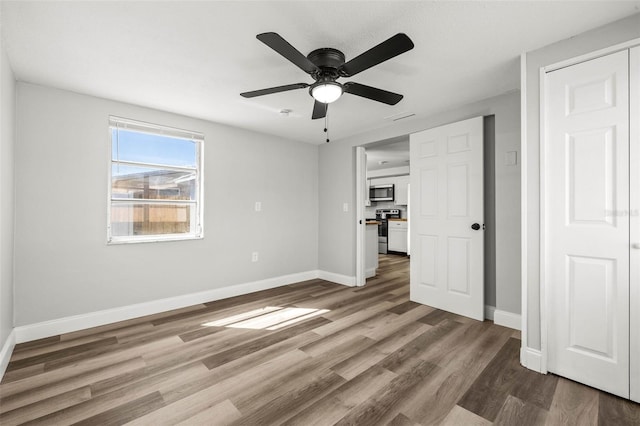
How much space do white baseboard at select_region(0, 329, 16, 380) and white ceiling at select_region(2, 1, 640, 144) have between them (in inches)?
87.9

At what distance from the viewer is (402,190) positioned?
322 inches

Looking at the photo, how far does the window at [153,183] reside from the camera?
3.09m

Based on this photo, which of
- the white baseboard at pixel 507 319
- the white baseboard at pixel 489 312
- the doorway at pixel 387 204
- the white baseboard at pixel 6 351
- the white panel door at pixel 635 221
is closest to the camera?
the white panel door at pixel 635 221

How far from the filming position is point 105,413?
1.65 meters

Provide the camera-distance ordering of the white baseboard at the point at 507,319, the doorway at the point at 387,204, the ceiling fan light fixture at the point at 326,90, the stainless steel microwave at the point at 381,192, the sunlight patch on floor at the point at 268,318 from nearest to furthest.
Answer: the ceiling fan light fixture at the point at 326,90 → the white baseboard at the point at 507,319 → the sunlight patch on floor at the point at 268,318 → the doorway at the point at 387,204 → the stainless steel microwave at the point at 381,192

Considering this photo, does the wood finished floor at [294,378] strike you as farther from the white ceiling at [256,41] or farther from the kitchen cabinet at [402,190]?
the kitchen cabinet at [402,190]

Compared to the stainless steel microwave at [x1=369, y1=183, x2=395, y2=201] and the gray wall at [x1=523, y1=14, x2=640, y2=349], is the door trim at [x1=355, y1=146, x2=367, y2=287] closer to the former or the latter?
the gray wall at [x1=523, y1=14, x2=640, y2=349]

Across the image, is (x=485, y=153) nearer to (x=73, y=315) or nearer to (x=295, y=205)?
(x=295, y=205)

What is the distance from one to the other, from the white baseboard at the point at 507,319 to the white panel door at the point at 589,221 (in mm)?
767

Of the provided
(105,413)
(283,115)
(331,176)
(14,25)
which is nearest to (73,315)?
(105,413)

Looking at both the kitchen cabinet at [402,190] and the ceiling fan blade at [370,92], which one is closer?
the ceiling fan blade at [370,92]

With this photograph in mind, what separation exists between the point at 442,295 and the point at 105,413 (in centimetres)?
323

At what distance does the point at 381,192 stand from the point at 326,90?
6859 millimetres

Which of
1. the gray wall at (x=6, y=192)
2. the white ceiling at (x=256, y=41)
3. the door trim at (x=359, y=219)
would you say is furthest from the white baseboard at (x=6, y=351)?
the door trim at (x=359, y=219)
